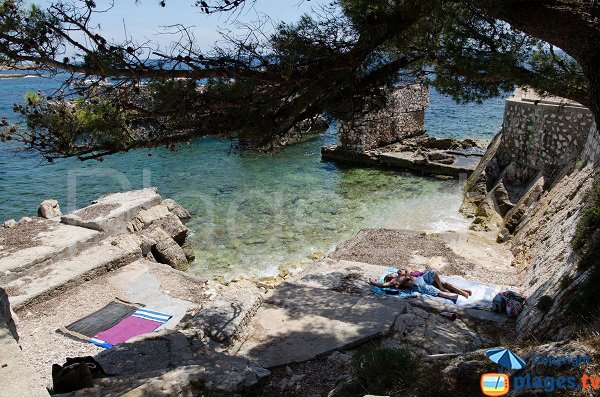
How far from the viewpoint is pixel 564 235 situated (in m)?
8.69

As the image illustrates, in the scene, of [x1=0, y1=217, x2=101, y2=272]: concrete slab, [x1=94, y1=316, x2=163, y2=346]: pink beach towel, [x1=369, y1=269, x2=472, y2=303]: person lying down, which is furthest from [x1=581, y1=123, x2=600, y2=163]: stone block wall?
[x1=0, y1=217, x2=101, y2=272]: concrete slab

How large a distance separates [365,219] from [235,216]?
4326mm

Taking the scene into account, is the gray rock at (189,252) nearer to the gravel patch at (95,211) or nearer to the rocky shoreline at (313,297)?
the rocky shoreline at (313,297)

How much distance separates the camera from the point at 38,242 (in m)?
10.5

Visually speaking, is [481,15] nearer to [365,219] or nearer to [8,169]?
[365,219]

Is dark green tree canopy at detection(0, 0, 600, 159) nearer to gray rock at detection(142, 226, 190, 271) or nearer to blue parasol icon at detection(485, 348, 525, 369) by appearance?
blue parasol icon at detection(485, 348, 525, 369)

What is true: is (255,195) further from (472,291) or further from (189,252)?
(472,291)

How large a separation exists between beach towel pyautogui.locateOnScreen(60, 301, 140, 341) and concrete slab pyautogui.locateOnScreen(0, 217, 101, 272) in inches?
83.3

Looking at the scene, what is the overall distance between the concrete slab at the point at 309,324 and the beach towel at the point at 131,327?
196cm

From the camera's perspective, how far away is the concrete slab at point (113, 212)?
1162 cm

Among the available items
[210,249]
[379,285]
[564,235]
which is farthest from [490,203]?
[210,249]

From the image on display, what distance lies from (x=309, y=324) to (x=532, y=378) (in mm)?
4150

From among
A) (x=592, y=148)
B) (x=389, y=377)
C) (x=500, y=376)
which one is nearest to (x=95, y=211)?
(x=389, y=377)

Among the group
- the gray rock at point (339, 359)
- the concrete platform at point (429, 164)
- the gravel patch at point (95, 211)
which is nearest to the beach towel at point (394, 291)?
the gray rock at point (339, 359)
